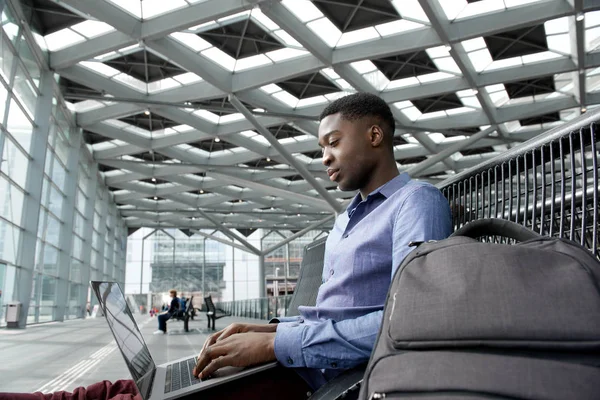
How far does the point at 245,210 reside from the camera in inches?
1689

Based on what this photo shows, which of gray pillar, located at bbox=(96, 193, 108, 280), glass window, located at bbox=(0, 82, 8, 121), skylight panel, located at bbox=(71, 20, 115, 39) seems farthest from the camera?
gray pillar, located at bbox=(96, 193, 108, 280)

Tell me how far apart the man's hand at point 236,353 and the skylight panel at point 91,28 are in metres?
15.4

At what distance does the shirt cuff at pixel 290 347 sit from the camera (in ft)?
4.79

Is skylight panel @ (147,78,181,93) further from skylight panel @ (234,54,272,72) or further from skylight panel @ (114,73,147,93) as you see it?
skylight panel @ (234,54,272,72)

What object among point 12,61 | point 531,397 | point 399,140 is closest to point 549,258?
point 531,397

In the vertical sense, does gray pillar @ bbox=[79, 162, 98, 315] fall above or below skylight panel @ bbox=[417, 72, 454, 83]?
below

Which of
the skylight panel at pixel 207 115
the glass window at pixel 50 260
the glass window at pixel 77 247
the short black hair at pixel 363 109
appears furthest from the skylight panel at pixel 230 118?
the short black hair at pixel 363 109

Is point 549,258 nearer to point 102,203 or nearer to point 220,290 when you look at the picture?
point 102,203

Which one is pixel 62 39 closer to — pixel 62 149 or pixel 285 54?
pixel 62 149

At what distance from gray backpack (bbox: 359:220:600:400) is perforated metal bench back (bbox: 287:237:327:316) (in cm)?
191

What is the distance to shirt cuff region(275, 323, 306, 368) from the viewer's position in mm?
1459

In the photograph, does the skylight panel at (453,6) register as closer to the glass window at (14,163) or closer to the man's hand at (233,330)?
the glass window at (14,163)

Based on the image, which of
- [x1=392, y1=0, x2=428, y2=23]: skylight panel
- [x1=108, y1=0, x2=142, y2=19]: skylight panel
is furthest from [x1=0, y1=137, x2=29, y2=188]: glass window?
[x1=392, y1=0, x2=428, y2=23]: skylight panel

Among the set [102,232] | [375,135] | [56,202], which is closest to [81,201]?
[56,202]
